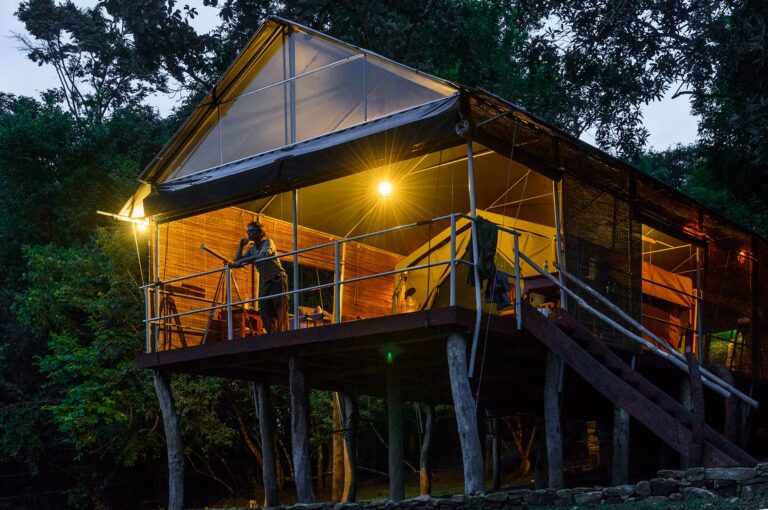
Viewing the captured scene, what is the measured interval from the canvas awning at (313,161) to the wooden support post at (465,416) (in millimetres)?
2427

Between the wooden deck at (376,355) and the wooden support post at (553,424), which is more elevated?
the wooden deck at (376,355)

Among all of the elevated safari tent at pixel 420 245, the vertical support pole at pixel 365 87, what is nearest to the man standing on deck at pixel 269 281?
the elevated safari tent at pixel 420 245

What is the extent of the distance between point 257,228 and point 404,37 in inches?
475

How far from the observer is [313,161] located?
13703 millimetres

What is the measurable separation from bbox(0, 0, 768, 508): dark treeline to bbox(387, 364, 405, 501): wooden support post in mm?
6402

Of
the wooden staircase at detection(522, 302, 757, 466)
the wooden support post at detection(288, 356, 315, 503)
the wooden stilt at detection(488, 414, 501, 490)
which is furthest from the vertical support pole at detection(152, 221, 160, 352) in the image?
the wooden stilt at detection(488, 414, 501, 490)

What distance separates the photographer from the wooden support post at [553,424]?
42.0 ft

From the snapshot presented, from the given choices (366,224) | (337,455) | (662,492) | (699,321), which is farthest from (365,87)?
(337,455)

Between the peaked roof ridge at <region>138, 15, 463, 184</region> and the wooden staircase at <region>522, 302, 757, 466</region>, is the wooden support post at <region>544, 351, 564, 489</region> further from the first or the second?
the peaked roof ridge at <region>138, 15, 463, 184</region>

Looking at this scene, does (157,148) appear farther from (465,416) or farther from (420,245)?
(465,416)

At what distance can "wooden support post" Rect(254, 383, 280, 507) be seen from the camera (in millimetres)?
16047

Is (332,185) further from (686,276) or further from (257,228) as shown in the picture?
(686,276)

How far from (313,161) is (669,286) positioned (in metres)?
6.47

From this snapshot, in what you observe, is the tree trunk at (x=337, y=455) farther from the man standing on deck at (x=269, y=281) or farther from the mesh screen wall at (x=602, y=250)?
the mesh screen wall at (x=602, y=250)
